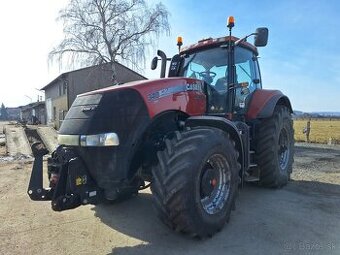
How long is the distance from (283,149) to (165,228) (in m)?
3.82

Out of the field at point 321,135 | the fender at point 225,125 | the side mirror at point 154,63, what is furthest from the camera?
the field at point 321,135

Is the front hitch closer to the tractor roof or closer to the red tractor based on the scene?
the red tractor

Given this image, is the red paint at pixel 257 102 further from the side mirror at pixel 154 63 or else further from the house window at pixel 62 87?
→ the house window at pixel 62 87

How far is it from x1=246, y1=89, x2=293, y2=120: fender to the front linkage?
3387 millimetres

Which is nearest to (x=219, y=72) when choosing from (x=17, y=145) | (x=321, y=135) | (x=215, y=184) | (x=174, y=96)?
(x=174, y=96)

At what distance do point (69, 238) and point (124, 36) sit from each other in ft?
74.3

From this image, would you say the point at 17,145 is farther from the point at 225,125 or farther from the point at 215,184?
the point at 215,184

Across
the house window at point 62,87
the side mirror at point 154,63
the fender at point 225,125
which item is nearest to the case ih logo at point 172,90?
the fender at point 225,125

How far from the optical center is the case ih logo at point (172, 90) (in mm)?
4855

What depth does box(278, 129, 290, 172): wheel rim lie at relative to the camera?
7828 millimetres

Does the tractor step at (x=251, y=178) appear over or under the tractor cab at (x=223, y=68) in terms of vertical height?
under

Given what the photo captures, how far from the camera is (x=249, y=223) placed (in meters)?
5.33

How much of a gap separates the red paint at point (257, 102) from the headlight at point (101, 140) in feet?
10.5

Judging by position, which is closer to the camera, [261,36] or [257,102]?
[261,36]
